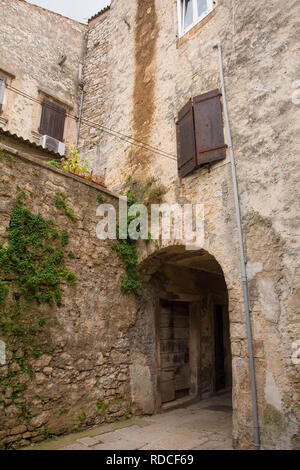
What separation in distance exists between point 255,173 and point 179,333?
387 centimetres

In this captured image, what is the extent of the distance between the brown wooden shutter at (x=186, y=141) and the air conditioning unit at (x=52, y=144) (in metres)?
4.03

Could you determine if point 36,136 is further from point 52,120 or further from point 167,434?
point 167,434

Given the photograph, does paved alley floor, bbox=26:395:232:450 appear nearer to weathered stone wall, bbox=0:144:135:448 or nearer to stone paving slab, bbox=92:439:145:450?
stone paving slab, bbox=92:439:145:450

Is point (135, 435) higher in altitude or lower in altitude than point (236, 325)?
lower

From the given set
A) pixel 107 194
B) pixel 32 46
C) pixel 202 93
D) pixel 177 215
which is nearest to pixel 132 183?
pixel 107 194

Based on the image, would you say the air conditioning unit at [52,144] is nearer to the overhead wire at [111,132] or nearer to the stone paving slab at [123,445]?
the overhead wire at [111,132]

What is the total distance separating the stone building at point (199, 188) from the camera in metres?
3.75

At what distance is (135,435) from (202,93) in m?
5.28

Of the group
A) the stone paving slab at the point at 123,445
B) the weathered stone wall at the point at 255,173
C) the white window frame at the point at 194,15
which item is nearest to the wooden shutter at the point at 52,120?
the weathered stone wall at the point at 255,173

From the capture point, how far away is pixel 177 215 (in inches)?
201

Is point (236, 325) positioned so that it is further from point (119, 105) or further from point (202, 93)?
point (119, 105)

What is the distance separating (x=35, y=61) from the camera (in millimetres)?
8703

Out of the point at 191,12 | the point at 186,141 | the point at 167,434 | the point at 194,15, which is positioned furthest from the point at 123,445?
Result: the point at 191,12

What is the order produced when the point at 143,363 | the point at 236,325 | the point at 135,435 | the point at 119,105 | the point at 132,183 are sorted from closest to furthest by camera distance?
1. the point at 236,325
2. the point at 135,435
3. the point at 143,363
4. the point at 132,183
5. the point at 119,105
